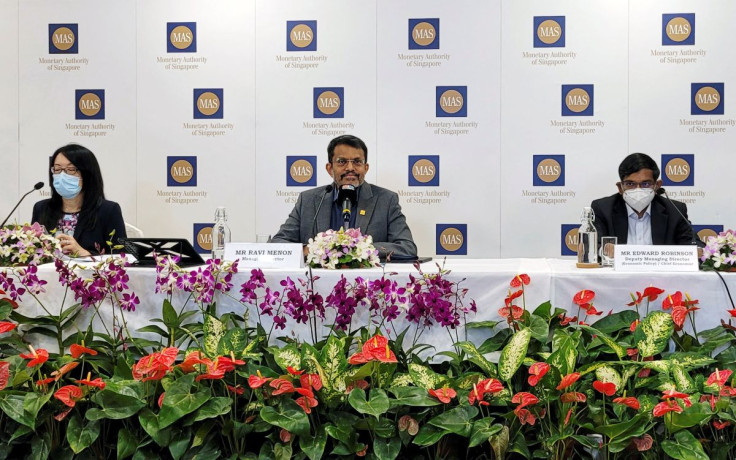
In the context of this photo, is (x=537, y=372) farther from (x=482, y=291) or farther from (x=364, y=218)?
(x=364, y=218)

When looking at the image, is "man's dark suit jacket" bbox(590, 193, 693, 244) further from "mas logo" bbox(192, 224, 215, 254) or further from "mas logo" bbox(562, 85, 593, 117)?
"mas logo" bbox(192, 224, 215, 254)

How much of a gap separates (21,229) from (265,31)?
2133 mm

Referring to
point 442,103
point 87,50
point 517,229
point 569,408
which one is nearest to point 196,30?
A: point 87,50

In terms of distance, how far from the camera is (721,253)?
1929mm

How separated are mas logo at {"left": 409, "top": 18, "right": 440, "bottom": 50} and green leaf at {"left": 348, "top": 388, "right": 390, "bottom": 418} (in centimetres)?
260

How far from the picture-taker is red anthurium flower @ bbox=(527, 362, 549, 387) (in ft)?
4.90

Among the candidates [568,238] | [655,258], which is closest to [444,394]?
[655,258]

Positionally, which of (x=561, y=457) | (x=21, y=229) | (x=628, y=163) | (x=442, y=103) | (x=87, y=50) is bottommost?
(x=561, y=457)

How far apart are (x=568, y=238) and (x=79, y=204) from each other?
8.48 ft

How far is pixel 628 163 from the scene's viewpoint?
3.13 m

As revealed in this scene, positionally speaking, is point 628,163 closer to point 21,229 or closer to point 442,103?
point 442,103

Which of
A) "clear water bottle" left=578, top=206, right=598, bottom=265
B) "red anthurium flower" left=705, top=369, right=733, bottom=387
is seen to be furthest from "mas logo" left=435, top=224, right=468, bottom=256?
"red anthurium flower" left=705, top=369, right=733, bottom=387

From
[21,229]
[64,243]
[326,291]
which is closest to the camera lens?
[326,291]

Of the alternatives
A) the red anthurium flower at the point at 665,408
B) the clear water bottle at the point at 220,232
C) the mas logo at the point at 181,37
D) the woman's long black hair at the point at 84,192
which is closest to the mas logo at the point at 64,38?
the mas logo at the point at 181,37
